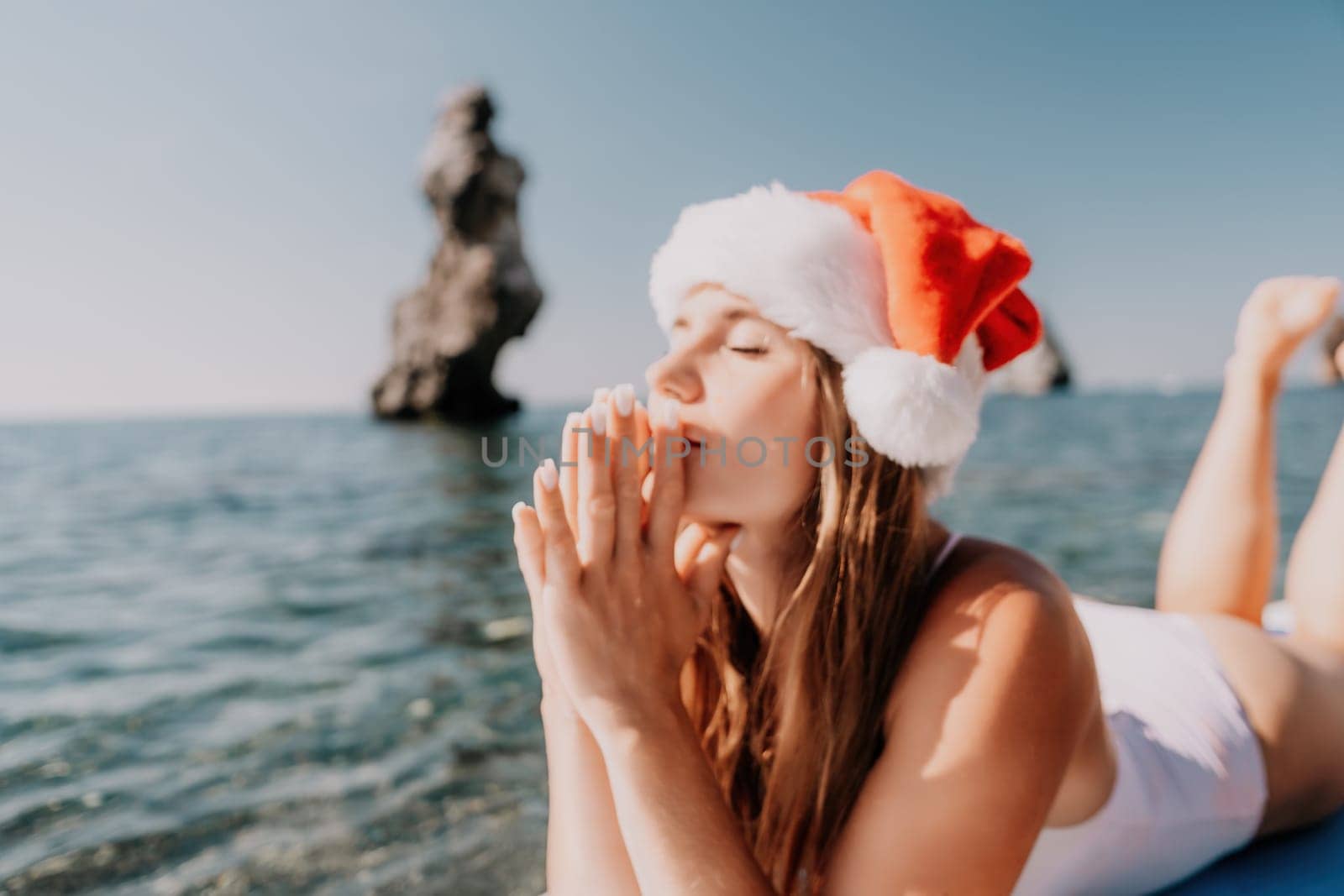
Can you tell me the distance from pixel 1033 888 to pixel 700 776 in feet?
3.04

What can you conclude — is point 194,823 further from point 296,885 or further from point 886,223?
point 886,223

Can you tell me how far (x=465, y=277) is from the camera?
128 ft

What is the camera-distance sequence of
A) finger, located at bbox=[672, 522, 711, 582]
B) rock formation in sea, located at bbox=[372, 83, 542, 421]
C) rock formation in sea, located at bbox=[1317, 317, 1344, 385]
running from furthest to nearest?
rock formation in sea, located at bbox=[372, 83, 542, 421] → rock formation in sea, located at bbox=[1317, 317, 1344, 385] → finger, located at bbox=[672, 522, 711, 582]

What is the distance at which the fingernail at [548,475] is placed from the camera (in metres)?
1.23

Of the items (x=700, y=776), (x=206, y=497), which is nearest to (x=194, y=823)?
(x=700, y=776)

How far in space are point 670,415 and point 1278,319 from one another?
2.34m

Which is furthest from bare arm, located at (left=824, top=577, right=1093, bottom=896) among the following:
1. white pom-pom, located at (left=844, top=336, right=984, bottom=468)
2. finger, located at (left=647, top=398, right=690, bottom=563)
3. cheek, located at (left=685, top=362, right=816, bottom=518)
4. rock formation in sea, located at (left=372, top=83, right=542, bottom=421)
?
rock formation in sea, located at (left=372, top=83, right=542, bottom=421)

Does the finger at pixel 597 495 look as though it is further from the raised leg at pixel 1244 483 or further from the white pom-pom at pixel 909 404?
the raised leg at pixel 1244 483

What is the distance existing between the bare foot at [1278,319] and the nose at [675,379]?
2.23 meters

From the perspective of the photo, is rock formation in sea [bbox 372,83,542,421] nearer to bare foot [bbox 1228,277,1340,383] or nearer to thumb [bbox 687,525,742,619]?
bare foot [bbox 1228,277,1340,383]

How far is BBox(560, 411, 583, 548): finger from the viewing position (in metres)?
1.27

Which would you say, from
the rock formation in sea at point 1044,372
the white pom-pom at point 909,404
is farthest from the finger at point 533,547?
the rock formation in sea at point 1044,372

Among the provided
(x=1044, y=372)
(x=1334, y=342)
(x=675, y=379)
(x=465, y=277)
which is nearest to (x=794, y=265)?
(x=675, y=379)

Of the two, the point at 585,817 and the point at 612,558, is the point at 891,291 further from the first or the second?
the point at 585,817
